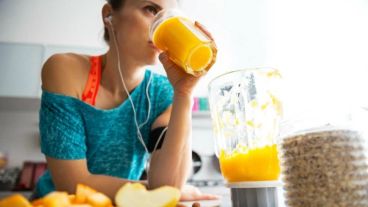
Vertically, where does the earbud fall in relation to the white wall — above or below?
below

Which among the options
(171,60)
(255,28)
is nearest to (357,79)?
(255,28)

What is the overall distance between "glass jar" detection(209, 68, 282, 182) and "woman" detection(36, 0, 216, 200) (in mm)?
164

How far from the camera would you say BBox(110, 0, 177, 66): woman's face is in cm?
75

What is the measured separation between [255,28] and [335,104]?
5.17 feet

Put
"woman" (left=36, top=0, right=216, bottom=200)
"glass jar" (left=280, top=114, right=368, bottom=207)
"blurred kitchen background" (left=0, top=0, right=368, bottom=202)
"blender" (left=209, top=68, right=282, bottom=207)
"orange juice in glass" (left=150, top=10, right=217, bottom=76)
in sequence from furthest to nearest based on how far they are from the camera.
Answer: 1. "blurred kitchen background" (left=0, top=0, right=368, bottom=202)
2. "woman" (left=36, top=0, right=216, bottom=200)
3. "orange juice in glass" (left=150, top=10, right=217, bottom=76)
4. "blender" (left=209, top=68, right=282, bottom=207)
5. "glass jar" (left=280, top=114, right=368, bottom=207)

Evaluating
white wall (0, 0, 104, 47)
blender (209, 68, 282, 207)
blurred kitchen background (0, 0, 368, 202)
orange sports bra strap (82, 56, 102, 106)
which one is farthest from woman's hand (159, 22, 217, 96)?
white wall (0, 0, 104, 47)

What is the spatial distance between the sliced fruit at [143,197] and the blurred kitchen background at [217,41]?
56.1 inches

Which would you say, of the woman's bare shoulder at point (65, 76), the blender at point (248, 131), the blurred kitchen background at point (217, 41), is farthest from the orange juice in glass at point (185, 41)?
the blurred kitchen background at point (217, 41)

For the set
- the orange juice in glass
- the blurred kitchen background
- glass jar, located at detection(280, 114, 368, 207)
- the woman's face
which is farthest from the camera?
the blurred kitchen background

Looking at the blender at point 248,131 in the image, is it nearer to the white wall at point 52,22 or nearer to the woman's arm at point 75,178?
the woman's arm at point 75,178

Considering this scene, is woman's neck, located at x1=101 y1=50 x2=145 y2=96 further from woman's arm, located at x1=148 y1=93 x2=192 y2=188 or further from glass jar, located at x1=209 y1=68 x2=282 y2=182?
glass jar, located at x1=209 y1=68 x2=282 y2=182

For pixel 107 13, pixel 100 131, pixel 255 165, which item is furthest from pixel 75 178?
pixel 107 13

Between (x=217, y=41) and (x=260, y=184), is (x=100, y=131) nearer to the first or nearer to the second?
(x=260, y=184)

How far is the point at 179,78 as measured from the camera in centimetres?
68
